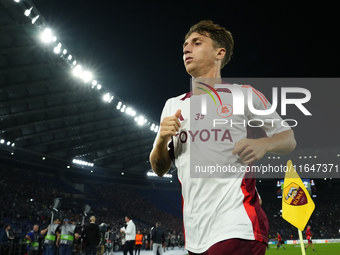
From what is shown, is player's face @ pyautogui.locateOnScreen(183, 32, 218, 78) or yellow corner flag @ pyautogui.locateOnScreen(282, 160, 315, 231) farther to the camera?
yellow corner flag @ pyautogui.locateOnScreen(282, 160, 315, 231)

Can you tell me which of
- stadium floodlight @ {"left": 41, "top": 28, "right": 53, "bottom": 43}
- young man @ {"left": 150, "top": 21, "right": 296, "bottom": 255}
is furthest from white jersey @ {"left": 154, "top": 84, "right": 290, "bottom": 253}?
stadium floodlight @ {"left": 41, "top": 28, "right": 53, "bottom": 43}

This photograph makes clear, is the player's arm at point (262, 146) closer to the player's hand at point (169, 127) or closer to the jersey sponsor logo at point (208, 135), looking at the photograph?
the jersey sponsor logo at point (208, 135)

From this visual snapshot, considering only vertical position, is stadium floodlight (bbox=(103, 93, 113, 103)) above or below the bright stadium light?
above

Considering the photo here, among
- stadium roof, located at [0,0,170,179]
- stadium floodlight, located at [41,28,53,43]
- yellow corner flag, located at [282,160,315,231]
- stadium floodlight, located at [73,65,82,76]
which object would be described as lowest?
yellow corner flag, located at [282,160,315,231]

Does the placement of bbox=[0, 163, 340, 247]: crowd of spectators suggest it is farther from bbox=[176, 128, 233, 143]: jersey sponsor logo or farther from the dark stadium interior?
bbox=[176, 128, 233, 143]: jersey sponsor logo

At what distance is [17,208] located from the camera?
26031 millimetres

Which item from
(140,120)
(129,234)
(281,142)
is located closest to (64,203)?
(140,120)

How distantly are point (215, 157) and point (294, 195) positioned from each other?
3.67m

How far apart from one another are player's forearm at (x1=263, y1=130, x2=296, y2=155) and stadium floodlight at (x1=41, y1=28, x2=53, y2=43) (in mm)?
20586

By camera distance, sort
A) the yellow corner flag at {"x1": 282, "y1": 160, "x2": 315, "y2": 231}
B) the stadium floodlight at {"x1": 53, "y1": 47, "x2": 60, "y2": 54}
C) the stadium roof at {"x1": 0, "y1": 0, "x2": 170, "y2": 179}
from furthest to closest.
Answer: the stadium floodlight at {"x1": 53, "y1": 47, "x2": 60, "y2": 54}, the stadium roof at {"x1": 0, "y1": 0, "x2": 170, "y2": 179}, the yellow corner flag at {"x1": 282, "y1": 160, "x2": 315, "y2": 231}

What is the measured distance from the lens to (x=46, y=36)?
2014 cm

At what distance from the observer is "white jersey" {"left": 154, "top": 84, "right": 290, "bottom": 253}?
1.81 meters

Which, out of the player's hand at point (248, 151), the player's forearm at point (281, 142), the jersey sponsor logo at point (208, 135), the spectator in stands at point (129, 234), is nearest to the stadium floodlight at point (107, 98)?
the spectator in stands at point (129, 234)

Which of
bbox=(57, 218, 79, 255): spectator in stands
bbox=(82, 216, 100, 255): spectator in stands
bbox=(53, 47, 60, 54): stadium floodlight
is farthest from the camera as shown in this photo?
A: bbox=(53, 47, 60, 54): stadium floodlight
